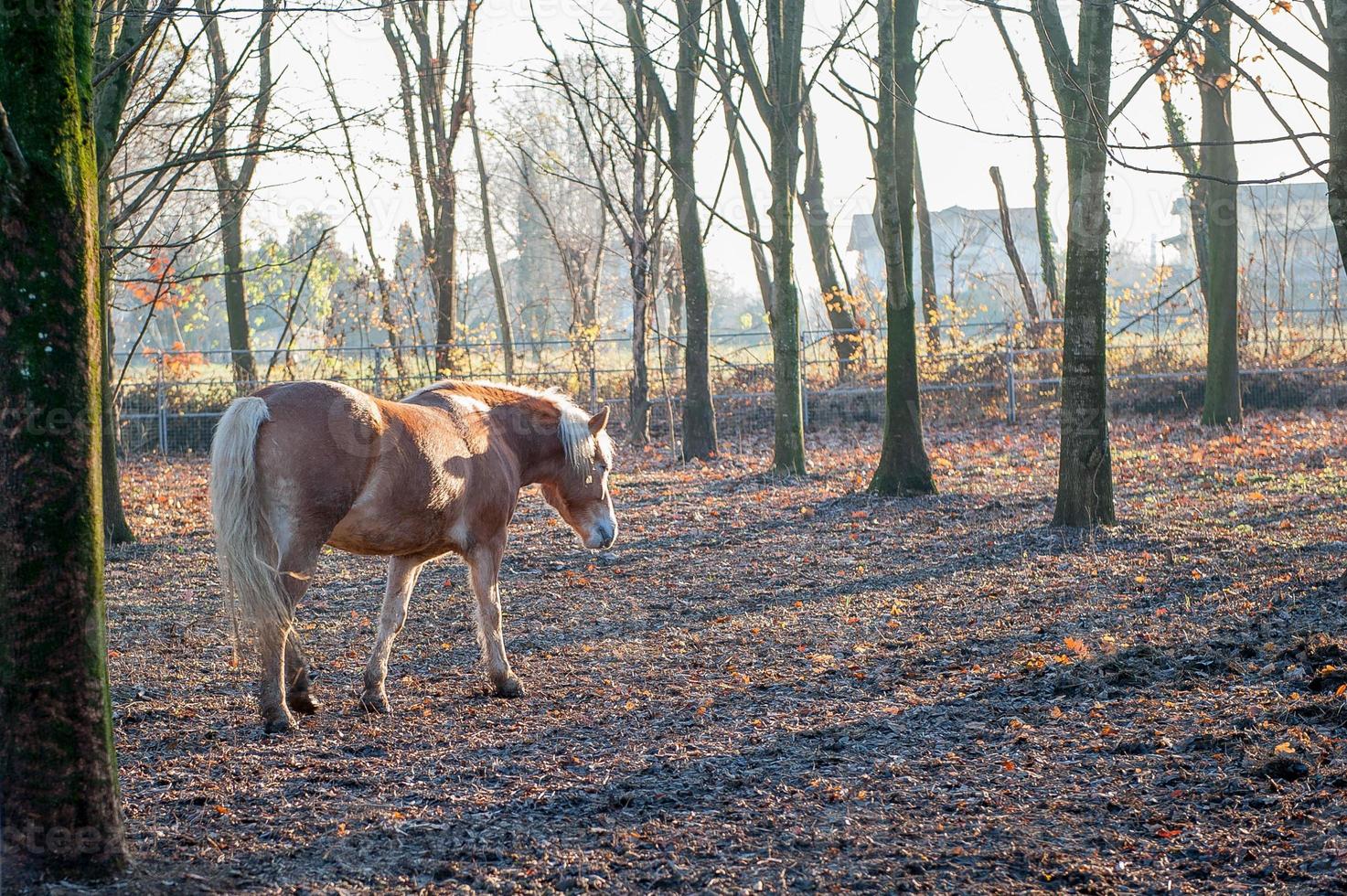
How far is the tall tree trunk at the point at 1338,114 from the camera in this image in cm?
639

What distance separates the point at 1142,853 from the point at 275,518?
3.71m

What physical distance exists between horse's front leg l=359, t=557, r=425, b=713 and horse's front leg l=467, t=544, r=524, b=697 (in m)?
0.34

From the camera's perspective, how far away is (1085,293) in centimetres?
955

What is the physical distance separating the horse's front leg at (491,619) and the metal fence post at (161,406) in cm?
1669

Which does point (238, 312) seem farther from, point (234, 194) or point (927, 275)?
point (927, 275)

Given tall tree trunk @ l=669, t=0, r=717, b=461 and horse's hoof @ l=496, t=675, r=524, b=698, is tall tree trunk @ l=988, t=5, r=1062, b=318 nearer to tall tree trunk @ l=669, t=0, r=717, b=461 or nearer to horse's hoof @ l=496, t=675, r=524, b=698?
tall tree trunk @ l=669, t=0, r=717, b=461

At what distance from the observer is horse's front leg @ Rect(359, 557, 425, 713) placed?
5.61 m

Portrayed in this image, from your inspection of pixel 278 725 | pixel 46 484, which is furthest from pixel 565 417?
pixel 46 484

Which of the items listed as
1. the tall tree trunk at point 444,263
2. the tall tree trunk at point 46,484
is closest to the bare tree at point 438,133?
the tall tree trunk at point 444,263

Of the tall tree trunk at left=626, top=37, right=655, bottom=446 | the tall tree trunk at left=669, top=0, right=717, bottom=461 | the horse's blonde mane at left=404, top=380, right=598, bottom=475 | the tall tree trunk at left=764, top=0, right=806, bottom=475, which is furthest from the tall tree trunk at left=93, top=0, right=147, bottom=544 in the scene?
the tall tree trunk at left=669, top=0, right=717, bottom=461

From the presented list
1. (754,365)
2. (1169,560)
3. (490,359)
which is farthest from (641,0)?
(1169,560)

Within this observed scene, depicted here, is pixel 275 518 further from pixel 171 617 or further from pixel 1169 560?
pixel 1169 560

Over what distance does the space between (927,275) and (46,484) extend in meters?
23.0

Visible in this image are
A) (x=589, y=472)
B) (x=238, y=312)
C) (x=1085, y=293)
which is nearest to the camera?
(x=589, y=472)
